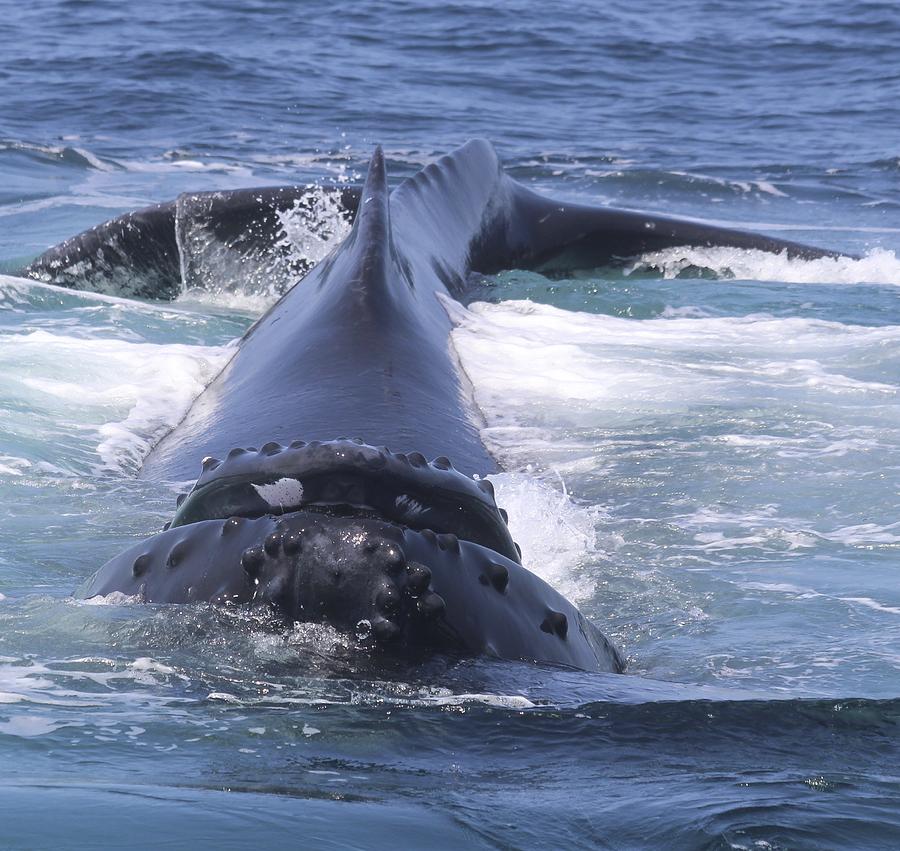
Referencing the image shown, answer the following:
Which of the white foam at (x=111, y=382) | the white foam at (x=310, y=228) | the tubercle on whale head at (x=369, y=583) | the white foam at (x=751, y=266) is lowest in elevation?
the white foam at (x=111, y=382)

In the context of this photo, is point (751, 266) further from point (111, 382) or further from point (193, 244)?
point (111, 382)

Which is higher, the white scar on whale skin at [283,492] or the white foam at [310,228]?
the white scar on whale skin at [283,492]

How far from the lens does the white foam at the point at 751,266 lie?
1411 cm

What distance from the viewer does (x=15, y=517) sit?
6.62 meters

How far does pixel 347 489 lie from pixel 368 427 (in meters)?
2.21

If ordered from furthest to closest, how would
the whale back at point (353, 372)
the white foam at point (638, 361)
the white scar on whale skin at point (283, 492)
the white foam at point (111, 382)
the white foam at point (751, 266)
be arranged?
the white foam at point (751, 266) < the white foam at point (638, 361) < the white foam at point (111, 382) < the whale back at point (353, 372) < the white scar on whale skin at point (283, 492)

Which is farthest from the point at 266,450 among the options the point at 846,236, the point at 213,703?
the point at 846,236

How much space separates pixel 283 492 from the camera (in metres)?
4.06

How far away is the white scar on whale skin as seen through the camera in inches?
159

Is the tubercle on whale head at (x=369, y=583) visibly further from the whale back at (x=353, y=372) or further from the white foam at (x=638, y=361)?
the white foam at (x=638, y=361)

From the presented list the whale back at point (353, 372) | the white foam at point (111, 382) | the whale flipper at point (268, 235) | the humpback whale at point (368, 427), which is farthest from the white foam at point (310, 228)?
the whale back at point (353, 372)

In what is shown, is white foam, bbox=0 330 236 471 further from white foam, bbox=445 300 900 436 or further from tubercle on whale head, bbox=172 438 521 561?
tubercle on whale head, bbox=172 438 521 561

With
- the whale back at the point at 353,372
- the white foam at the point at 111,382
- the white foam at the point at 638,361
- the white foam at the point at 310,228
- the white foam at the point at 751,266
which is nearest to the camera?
the whale back at the point at 353,372

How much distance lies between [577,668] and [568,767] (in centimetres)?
76
